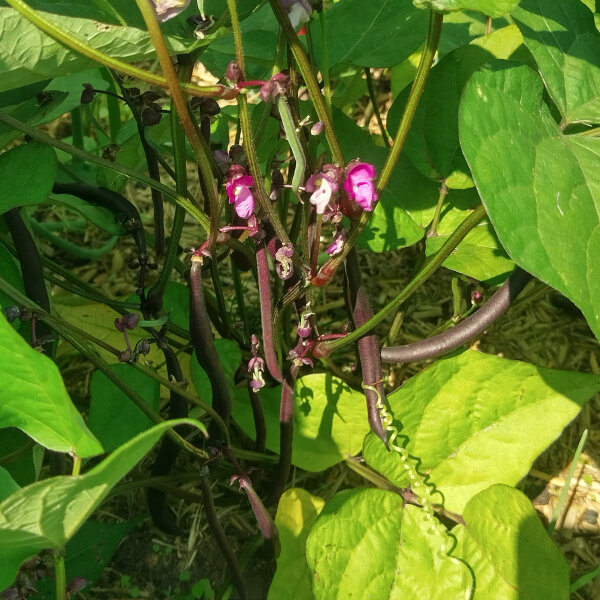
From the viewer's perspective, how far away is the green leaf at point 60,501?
1.30 feet

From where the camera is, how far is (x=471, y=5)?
504 mm

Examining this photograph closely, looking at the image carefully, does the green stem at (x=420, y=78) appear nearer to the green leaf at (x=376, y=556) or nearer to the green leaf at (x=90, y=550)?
the green leaf at (x=376, y=556)

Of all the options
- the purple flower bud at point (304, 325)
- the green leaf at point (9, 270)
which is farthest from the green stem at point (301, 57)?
the green leaf at point (9, 270)

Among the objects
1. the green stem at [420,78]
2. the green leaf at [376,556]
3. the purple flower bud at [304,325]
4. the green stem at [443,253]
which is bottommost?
the green leaf at [376,556]

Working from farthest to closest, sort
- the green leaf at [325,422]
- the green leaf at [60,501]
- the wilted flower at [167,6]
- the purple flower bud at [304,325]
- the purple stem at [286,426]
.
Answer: the green leaf at [325,422], the purple stem at [286,426], the purple flower bud at [304,325], the wilted flower at [167,6], the green leaf at [60,501]

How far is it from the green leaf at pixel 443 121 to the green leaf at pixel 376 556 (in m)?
0.39

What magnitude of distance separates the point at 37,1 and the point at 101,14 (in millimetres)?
58

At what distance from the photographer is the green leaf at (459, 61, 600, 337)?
560 millimetres

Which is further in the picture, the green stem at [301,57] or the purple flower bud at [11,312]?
the purple flower bud at [11,312]

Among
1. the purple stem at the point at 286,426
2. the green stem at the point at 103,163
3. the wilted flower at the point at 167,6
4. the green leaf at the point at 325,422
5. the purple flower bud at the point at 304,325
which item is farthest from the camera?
the green leaf at the point at 325,422

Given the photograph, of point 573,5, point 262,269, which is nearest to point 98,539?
point 262,269

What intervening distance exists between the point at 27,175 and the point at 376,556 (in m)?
0.54

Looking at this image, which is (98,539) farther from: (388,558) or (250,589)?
(388,558)

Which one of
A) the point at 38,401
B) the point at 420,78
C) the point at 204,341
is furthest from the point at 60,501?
the point at 420,78
